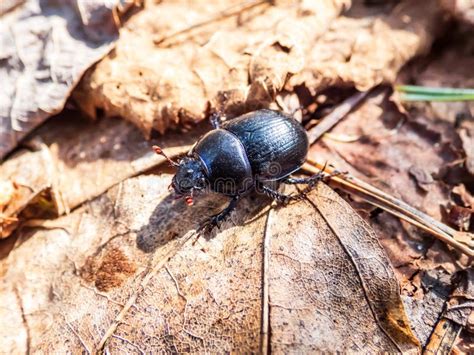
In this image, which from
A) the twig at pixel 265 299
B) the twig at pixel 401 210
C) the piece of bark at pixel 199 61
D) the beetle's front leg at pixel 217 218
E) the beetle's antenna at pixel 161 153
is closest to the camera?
the twig at pixel 265 299

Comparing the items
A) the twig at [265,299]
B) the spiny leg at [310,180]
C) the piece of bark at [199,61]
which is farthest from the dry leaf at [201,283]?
the piece of bark at [199,61]

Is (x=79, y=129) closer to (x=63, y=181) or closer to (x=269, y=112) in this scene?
(x=63, y=181)

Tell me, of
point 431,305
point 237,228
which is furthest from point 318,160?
point 431,305

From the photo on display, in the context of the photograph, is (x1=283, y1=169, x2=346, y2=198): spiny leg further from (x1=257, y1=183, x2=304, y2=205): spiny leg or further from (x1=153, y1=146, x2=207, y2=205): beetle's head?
(x1=153, y1=146, x2=207, y2=205): beetle's head

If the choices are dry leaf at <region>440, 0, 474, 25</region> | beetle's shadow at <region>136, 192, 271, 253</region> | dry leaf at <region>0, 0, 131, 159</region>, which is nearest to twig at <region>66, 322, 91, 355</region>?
beetle's shadow at <region>136, 192, 271, 253</region>

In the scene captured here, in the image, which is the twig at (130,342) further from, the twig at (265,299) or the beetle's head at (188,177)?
the beetle's head at (188,177)
